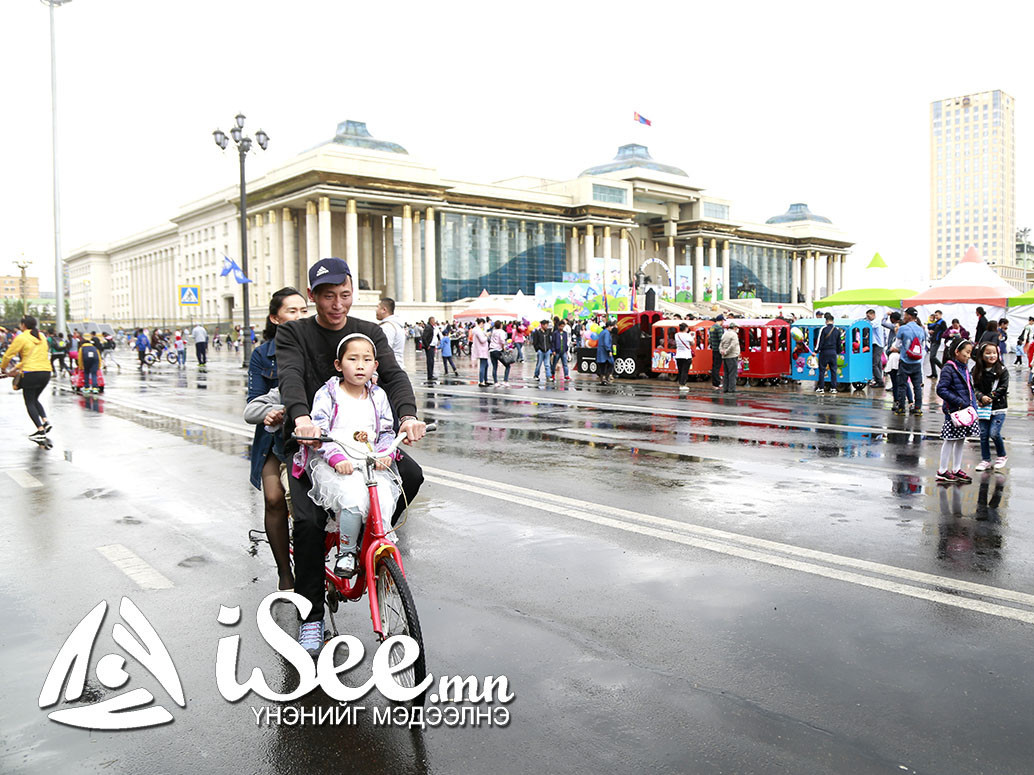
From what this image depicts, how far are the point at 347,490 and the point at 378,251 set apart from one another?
78.9 metres

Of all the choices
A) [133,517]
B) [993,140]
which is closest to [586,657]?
[133,517]

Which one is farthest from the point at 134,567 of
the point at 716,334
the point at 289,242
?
the point at 289,242

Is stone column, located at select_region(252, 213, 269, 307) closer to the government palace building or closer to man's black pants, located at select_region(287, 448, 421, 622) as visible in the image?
the government palace building

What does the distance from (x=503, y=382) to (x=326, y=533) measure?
20.5 metres

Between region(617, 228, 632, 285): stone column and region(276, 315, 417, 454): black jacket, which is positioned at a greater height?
region(617, 228, 632, 285): stone column

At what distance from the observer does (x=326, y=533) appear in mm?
4184

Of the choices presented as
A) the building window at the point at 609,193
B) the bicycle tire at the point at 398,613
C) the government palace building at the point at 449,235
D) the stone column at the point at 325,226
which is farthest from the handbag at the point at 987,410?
the building window at the point at 609,193

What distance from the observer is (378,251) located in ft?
265

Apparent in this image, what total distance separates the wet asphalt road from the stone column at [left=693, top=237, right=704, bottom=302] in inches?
3588

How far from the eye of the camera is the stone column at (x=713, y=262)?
99938 mm

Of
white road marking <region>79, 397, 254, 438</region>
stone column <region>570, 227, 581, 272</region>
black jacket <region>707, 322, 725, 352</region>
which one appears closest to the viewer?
white road marking <region>79, 397, 254, 438</region>

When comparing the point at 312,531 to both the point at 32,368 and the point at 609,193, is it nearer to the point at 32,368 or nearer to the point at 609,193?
the point at 32,368

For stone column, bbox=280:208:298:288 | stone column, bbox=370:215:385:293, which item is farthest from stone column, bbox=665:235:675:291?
stone column, bbox=280:208:298:288

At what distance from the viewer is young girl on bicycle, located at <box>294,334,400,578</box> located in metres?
3.90
